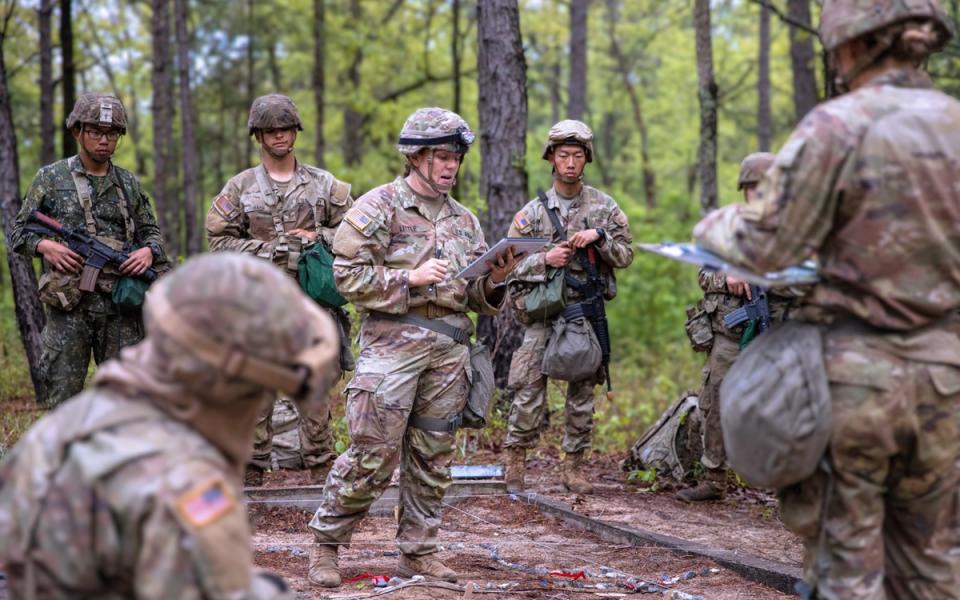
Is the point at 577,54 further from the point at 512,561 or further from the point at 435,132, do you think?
the point at 512,561

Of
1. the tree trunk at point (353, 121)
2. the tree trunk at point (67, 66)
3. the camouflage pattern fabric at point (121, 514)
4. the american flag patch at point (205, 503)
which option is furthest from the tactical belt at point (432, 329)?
the tree trunk at point (353, 121)

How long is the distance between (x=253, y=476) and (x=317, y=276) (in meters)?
1.64

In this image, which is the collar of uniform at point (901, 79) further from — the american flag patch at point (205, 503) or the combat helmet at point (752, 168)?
the combat helmet at point (752, 168)

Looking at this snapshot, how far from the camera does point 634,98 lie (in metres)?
31.9

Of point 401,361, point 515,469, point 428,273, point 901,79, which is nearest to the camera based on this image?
point 901,79

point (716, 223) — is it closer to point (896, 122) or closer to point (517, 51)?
point (896, 122)

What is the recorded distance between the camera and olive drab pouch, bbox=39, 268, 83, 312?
6.90 m

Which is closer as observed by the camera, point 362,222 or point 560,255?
point 362,222

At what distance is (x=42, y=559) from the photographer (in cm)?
246

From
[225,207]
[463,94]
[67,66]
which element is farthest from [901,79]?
[463,94]

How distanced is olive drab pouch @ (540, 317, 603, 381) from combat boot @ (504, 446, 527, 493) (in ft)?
2.30

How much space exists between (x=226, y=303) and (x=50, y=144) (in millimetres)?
12986

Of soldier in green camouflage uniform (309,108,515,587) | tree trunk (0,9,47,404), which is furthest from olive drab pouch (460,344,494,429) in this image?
tree trunk (0,9,47,404)

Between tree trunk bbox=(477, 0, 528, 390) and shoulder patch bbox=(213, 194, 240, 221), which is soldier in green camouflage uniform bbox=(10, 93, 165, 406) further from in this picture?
tree trunk bbox=(477, 0, 528, 390)
